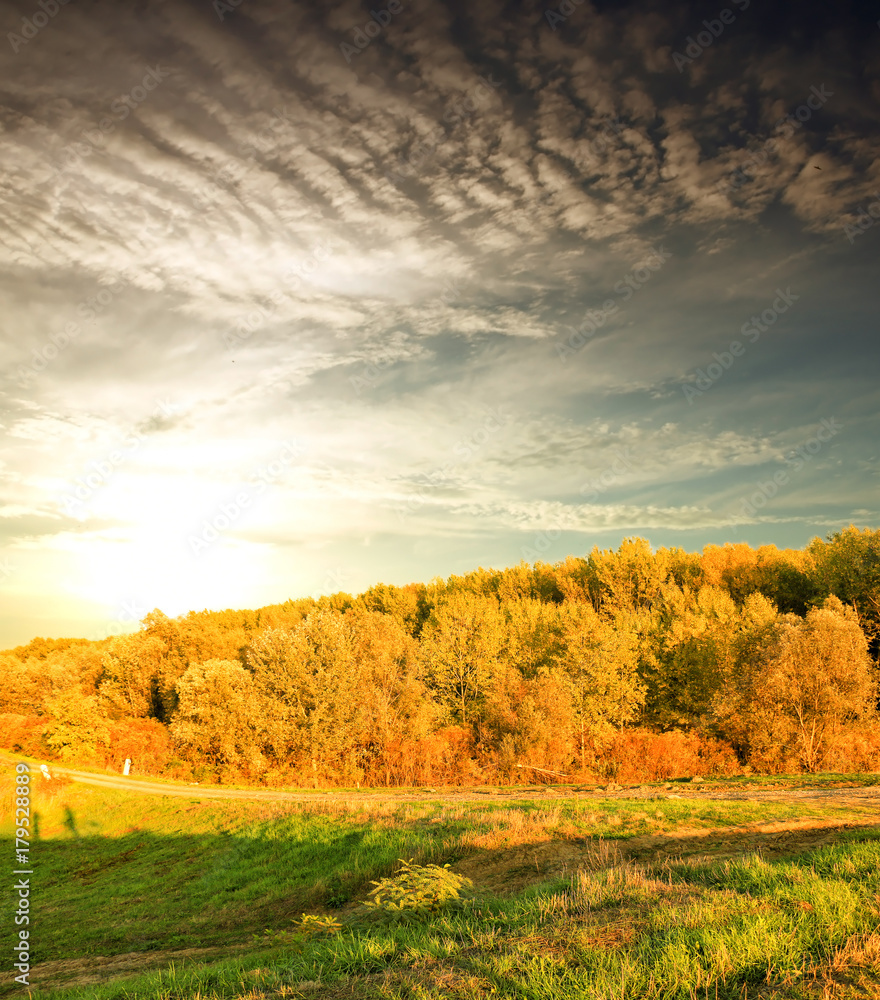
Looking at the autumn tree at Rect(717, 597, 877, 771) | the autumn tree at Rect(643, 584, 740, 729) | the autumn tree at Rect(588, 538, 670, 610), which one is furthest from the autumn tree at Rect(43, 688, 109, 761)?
the autumn tree at Rect(588, 538, 670, 610)

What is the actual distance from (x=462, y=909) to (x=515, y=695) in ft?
137

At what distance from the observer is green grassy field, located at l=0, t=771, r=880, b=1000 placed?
6988mm

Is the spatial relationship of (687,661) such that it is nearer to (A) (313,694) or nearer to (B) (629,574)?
(B) (629,574)

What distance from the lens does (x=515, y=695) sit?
51.7 meters

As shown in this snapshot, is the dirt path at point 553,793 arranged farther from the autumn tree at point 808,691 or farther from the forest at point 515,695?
the autumn tree at point 808,691

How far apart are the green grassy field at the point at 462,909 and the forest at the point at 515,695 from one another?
72.4 feet

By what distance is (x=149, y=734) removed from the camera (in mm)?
58781

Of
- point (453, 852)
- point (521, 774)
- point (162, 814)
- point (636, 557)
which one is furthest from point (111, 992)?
point (636, 557)

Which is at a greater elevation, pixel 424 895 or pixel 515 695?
pixel 424 895

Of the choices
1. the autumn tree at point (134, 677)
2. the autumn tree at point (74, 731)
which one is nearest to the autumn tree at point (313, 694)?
the autumn tree at point (74, 731)

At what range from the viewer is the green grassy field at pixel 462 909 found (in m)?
6.99

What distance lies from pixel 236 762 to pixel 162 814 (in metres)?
20.9

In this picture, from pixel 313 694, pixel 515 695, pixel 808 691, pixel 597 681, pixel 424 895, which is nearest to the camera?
pixel 424 895

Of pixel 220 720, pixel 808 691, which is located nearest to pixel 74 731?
pixel 220 720
